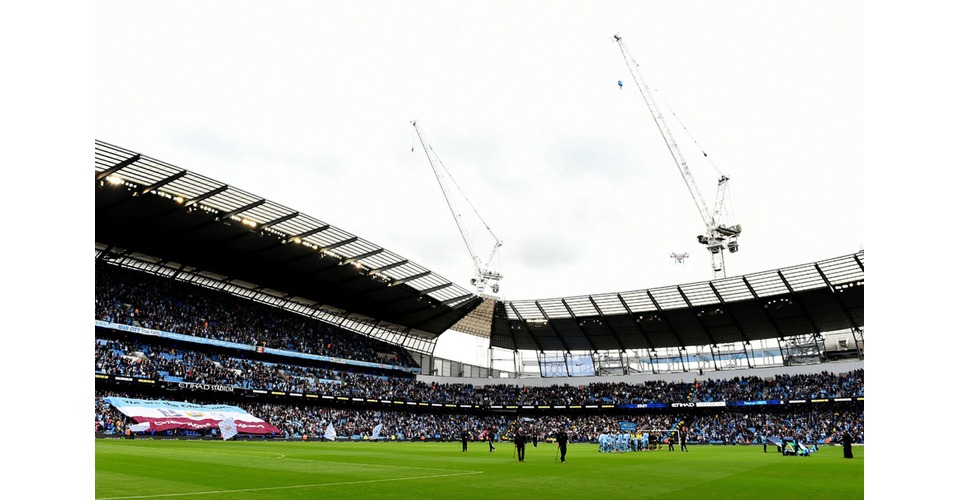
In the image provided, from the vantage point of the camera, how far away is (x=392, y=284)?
73.4m

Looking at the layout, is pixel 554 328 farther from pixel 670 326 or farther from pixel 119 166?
pixel 119 166

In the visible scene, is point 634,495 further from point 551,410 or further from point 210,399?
point 551,410

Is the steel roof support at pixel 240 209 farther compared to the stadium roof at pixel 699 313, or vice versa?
the stadium roof at pixel 699 313

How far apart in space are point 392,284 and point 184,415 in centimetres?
2610

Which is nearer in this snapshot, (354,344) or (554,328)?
(354,344)

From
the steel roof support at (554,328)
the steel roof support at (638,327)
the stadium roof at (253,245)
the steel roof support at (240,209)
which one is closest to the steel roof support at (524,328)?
the steel roof support at (554,328)

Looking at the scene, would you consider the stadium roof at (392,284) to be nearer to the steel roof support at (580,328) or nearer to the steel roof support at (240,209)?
the steel roof support at (240,209)

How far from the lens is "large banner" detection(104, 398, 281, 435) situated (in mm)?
52750

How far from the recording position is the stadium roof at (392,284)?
52812 millimetres

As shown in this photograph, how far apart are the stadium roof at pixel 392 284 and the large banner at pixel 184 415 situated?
15694mm

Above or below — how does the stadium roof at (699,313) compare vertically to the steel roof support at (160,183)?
below

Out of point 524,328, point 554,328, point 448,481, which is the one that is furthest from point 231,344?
point 448,481

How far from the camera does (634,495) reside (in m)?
16.2

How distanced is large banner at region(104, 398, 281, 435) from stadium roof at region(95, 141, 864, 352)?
15.7 metres
